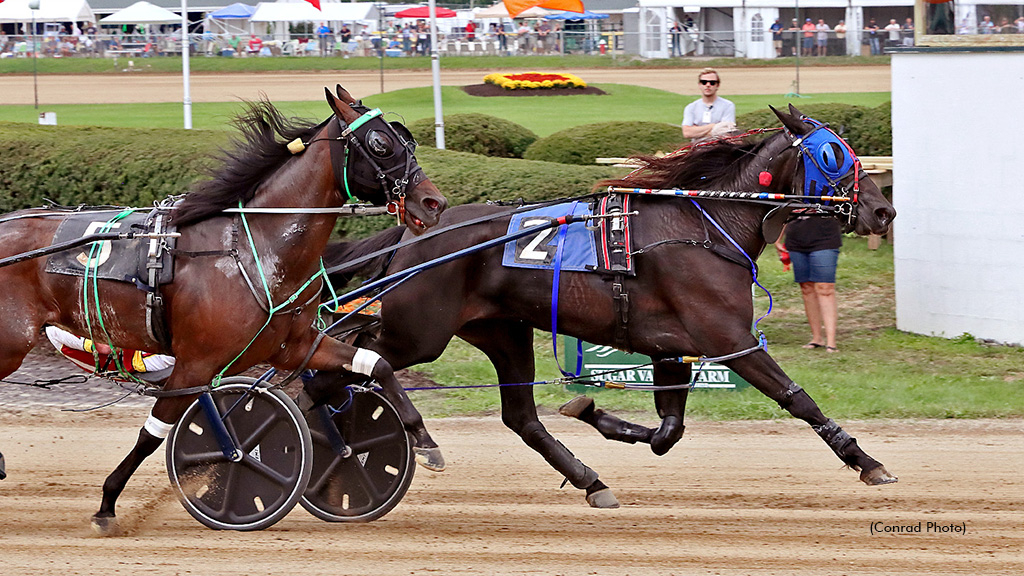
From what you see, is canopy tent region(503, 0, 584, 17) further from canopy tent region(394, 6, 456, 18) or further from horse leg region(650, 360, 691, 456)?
canopy tent region(394, 6, 456, 18)

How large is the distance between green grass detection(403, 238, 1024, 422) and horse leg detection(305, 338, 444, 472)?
227cm

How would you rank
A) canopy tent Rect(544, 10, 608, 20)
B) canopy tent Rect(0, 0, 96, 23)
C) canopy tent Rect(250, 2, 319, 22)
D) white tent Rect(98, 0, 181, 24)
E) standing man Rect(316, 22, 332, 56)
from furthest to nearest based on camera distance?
white tent Rect(98, 0, 181, 24) < canopy tent Rect(250, 2, 319, 22) < canopy tent Rect(544, 10, 608, 20) < standing man Rect(316, 22, 332, 56) < canopy tent Rect(0, 0, 96, 23)

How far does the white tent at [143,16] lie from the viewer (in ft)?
129

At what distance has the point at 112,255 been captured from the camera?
15.4 ft

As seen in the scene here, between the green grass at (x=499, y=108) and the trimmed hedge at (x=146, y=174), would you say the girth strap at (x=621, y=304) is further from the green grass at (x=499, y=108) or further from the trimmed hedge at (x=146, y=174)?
the green grass at (x=499, y=108)

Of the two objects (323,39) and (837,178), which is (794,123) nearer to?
(837,178)

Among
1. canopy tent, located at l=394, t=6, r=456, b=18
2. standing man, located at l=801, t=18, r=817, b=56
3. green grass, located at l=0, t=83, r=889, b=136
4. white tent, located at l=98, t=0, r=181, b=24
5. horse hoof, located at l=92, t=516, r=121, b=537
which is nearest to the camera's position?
horse hoof, located at l=92, t=516, r=121, b=537

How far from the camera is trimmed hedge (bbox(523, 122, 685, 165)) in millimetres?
12977

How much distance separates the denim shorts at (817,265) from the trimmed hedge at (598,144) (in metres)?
4.84

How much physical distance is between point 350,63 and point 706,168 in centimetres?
2979

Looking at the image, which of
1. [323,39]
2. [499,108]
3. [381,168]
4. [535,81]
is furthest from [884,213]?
[323,39]

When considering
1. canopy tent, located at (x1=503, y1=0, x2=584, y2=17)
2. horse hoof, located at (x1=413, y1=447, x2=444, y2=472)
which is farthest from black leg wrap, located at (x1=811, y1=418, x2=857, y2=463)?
canopy tent, located at (x1=503, y1=0, x2=584, y2=17)

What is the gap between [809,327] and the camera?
9.06m

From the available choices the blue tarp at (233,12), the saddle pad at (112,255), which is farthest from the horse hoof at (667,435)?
the blue tarp at (233,12)
